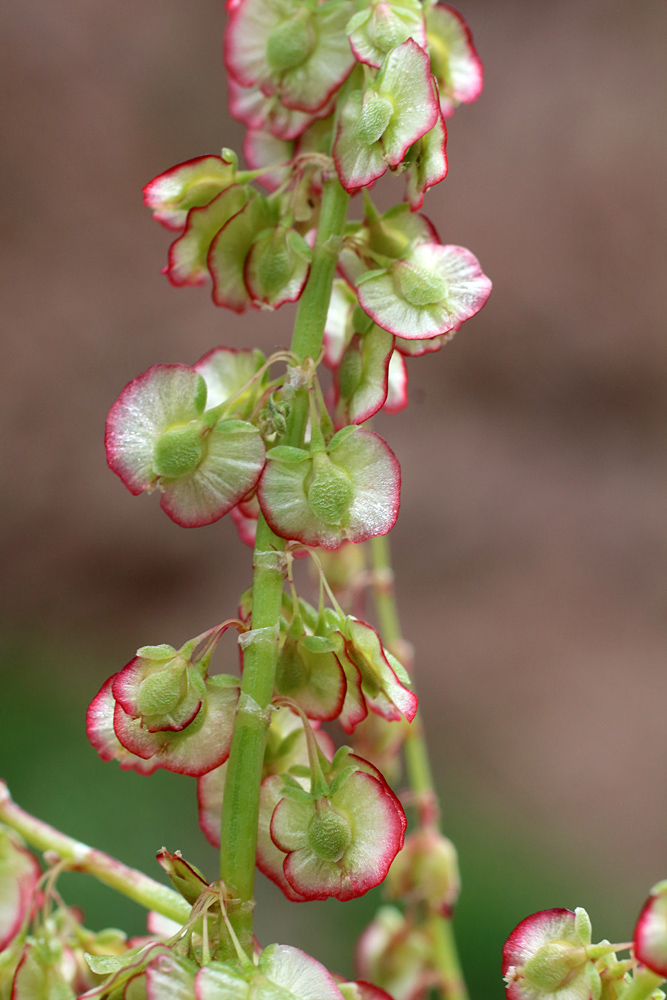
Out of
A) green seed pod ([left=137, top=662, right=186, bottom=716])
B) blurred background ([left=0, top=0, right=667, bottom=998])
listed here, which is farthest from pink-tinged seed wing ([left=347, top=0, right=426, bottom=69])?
blurred background ([left=0, top=0, right=667, bottom=998])

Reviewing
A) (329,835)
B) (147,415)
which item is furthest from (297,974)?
(147,415)

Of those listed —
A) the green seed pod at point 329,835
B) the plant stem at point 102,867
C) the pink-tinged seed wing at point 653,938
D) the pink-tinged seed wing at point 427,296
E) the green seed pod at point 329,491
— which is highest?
the pink-tinged seed wing at point 427,296

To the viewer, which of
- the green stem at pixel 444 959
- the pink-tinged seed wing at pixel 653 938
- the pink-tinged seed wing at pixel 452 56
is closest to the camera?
the pink-tinged seed wing at pixel 653 938

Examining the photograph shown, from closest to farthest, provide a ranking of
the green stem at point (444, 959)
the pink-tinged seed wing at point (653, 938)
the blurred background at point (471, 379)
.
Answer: the pink-tinged seed wing at point (653, 938), the green stem at point (444, 959), the blurred background at point (471, 379)

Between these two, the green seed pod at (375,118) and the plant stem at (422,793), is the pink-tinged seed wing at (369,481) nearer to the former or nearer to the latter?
the green seed pod at (375,118)

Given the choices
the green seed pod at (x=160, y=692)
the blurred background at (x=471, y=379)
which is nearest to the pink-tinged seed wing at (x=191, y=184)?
the green seed pod at (x=160, y=692)

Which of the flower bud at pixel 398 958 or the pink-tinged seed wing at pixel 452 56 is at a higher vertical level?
the pink-tinged seed wing at pixel 452 56

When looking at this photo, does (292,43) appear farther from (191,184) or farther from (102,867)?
(102,867)
